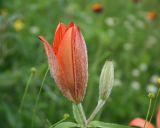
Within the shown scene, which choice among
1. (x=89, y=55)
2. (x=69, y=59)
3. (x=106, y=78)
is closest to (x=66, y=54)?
(x=69, y=59)

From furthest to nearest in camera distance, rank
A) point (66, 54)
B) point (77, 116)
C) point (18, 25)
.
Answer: point (18, 25), point (77, 116), point (66, 54)

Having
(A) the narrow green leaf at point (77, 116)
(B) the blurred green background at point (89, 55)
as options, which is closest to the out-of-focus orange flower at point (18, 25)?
(B) the blurred green background at point (89, 55)

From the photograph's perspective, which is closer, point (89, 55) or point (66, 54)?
point (66, 54)

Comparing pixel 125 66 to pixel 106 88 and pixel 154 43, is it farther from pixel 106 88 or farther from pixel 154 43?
pixel 106 88

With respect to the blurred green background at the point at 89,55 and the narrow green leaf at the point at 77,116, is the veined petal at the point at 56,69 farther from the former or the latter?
the blurred green background at the point at 89,55

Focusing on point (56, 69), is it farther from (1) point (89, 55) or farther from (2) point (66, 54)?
(1) point (89, 55)

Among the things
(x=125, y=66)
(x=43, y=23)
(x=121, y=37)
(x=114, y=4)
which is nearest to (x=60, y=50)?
(x=43, y=23)

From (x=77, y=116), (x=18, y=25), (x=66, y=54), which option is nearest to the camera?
(x=66, y=54)
